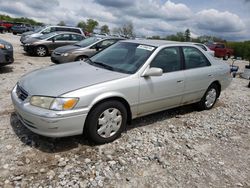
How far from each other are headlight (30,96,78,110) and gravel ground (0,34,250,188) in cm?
68

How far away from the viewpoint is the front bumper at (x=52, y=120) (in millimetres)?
3070

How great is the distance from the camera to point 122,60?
4223 millimetres

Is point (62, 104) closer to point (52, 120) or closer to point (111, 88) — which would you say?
point (52, 120)

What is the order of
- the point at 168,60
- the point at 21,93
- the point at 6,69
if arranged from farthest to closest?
the point at 6,69, the point at 168,60, the point at 21,93

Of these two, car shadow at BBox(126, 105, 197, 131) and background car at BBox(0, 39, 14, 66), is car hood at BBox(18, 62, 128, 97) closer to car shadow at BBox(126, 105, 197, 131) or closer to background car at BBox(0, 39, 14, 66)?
car shadow at BBox(126, 105, 197, 131)

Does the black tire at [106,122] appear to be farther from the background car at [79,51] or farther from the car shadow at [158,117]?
the background car at [79,51]

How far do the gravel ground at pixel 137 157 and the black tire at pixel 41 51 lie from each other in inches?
333

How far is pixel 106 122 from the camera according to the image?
3570mm

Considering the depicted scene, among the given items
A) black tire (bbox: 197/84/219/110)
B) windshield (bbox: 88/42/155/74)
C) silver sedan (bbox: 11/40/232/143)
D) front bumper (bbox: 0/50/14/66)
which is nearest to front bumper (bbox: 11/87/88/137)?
silver sedan (bbox: 11/40/232/143)

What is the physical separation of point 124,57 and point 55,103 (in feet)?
5.49

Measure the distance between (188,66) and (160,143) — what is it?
69.0 inches

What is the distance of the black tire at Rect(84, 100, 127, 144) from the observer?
11.1 feet

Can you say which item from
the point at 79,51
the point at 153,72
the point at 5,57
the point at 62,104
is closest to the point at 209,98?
the point at 153,72

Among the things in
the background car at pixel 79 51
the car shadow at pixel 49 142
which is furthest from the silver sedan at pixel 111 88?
the background car at pixel 79 51
